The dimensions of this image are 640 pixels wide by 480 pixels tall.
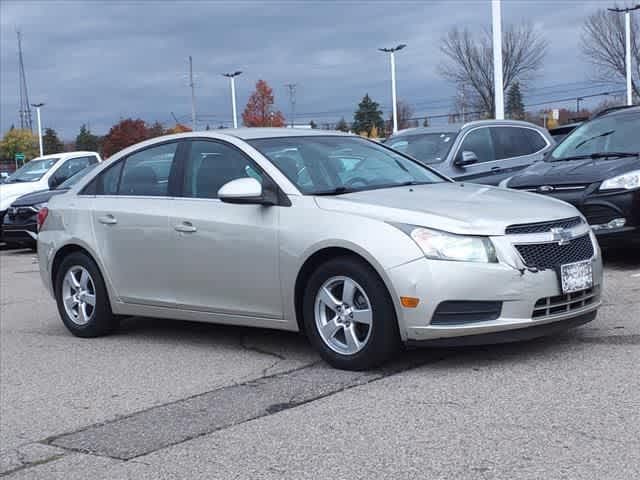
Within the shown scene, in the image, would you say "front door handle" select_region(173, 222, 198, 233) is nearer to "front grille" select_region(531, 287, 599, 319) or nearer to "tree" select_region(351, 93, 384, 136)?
"front grille" select_region(531, 287, 599, 319)

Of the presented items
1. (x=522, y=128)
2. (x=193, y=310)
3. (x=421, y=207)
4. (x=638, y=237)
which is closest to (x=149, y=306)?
(x=193, y=310)

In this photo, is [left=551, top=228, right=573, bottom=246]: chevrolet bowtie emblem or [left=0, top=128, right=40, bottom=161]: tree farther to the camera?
[left=0, top=128, right=40, bottom=161]: tree

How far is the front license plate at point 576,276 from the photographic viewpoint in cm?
596

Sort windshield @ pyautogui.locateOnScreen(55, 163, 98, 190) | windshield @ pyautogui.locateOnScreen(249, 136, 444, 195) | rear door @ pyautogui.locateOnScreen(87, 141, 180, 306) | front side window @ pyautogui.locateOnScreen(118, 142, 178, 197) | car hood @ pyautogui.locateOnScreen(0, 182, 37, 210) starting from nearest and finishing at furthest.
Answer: windshield @ pyautogui.locateOnScreen(249, 136, 444, 195) < rear door @ pyautogui.locateOnScreen(87, 141, 180, 306) < front side window @ pyautogui.locateOnScreen(118, 142, 178, 197) < windshield @ pyautogui.locateOnScreen(55, 163, 98, 190) < car hood @ pyautogui.locateOnScreen(0, 182, 37, 210)

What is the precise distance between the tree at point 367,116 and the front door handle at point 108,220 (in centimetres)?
8599

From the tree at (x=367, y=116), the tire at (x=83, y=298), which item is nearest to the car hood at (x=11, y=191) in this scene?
the tire at (x=83, y=298)

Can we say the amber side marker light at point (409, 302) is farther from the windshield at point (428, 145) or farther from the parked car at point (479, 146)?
the windshield at point (428, 145)

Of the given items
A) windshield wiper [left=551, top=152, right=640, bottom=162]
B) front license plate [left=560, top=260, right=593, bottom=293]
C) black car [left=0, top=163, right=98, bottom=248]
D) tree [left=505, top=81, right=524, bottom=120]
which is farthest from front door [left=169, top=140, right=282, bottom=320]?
tree [left=505, top=81, right=524, bottom=120]

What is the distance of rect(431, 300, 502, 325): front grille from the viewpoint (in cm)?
571

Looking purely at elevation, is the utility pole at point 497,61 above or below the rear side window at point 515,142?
above

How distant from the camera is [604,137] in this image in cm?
1080

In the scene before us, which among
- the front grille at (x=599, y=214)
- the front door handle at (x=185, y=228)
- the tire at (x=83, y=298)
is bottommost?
the tire at (x=83, y=298)

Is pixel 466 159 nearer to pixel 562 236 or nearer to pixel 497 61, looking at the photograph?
pixel 562 236

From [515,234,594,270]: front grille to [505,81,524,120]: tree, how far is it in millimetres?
48970
